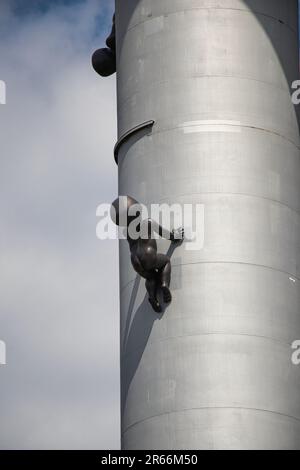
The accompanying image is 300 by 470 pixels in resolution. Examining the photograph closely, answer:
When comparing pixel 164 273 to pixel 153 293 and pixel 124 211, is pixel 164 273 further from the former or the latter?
pixel 124 211

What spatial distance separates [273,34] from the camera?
2219 inches

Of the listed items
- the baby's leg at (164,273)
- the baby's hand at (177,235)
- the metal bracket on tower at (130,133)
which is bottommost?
the baby's leg at (164,273)

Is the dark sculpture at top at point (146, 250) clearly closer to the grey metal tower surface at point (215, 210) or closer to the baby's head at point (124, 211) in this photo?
the baby's head at point (124, 211)

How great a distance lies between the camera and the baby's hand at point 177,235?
53.8 meters

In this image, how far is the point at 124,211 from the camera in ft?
174

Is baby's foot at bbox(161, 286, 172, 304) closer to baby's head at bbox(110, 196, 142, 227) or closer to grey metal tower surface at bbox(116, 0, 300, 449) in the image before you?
grey metal tower surface at bbox(116, 0, 300, 449)

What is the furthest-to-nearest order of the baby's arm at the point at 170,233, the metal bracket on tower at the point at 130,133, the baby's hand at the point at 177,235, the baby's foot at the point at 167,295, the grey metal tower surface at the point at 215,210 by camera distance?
the metal bracket on tower at the point at 130,133 → the baby's hand at the point at 177,235 → the baby's arm at the point at 170,233 → the baby's foot at the point at 167,295 → the grey metal tower surface at the point at 215,210

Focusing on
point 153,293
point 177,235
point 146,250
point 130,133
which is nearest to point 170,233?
point 177,235

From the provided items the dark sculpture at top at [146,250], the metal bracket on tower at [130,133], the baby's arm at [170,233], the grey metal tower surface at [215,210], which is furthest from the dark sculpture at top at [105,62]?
the baby's arm at [170,233]

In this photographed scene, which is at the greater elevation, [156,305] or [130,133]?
[130,133]

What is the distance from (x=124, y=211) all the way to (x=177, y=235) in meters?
1.52

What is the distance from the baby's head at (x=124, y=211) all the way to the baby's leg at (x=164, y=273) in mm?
1132

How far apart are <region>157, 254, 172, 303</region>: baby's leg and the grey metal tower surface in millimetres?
187
